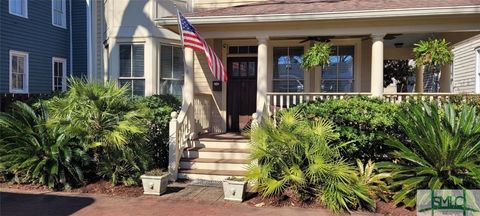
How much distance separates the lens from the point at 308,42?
1062cm

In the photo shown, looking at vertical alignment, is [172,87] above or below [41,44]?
below

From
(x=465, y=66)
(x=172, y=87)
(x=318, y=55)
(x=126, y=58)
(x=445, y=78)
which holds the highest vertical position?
(x=465, y=66)

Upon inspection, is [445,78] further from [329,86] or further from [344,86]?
[329,86]

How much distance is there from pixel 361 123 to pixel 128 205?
4170mm

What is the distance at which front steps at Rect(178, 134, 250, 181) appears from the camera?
8414 millimetres

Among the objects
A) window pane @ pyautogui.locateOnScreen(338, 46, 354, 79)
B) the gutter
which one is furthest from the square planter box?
window pane @ pyautogui.locateOnScreen(338, 46, 354, 79)

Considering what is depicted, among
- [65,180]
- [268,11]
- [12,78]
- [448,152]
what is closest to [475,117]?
[448,152]

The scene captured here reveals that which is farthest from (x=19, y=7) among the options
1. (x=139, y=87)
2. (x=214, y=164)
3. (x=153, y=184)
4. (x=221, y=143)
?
(x=153, y=184)

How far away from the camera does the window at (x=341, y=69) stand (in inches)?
419

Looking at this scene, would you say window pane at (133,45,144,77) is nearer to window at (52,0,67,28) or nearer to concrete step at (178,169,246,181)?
concrete step at (178,169,246,181)

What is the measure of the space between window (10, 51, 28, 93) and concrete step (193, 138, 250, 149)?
8.22m

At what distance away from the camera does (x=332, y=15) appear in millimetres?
8422

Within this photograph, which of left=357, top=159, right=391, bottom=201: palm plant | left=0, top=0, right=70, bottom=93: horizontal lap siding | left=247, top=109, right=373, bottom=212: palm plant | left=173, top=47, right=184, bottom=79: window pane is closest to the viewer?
left=247, top=109, right=373, bottom=212: palm plant

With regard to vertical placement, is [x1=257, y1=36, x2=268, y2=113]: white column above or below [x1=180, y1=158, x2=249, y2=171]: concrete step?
above
